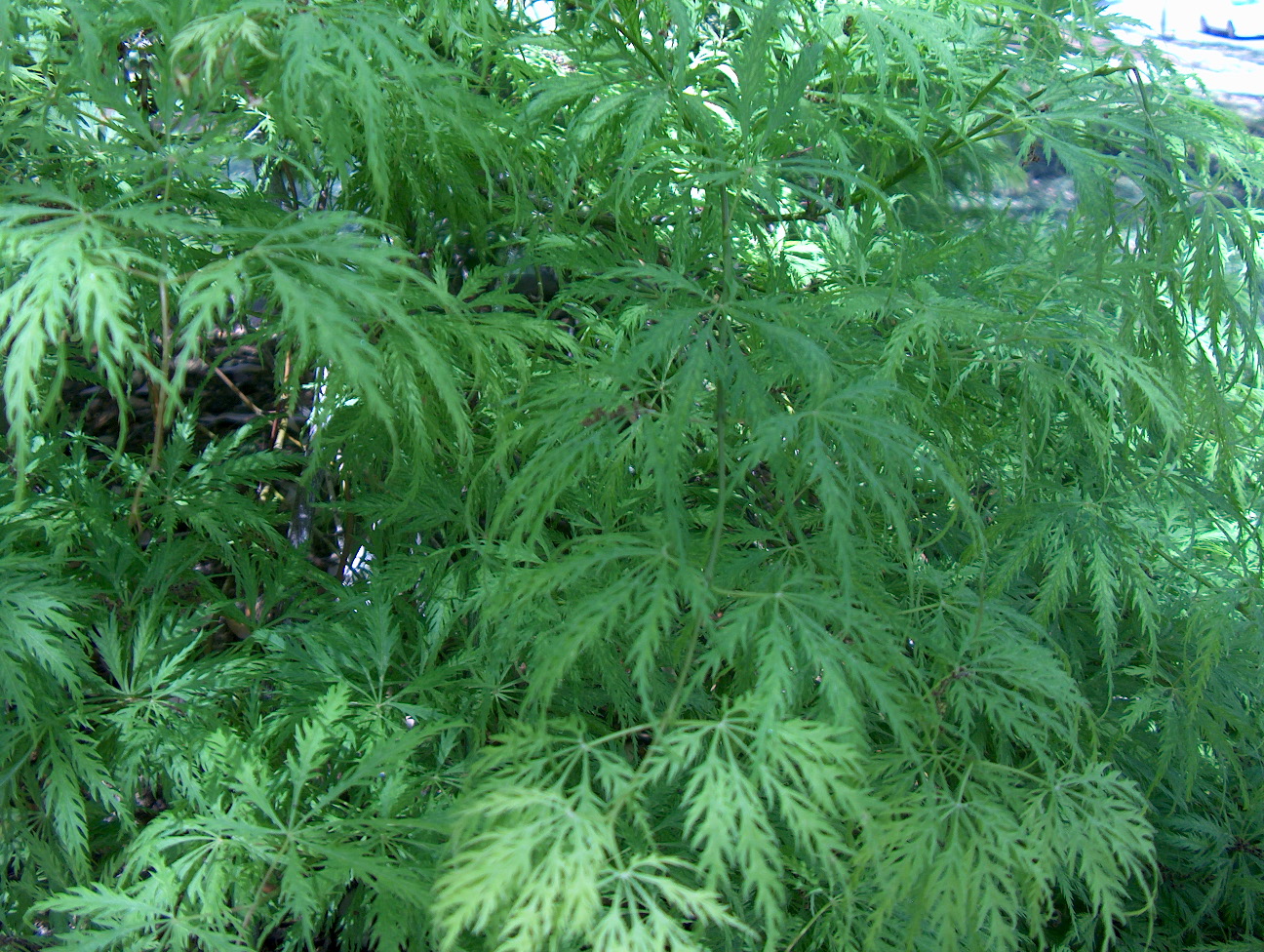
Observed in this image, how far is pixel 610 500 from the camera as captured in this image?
79 cm

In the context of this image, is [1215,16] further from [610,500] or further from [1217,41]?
[610,500]

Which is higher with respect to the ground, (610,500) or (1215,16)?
(1215,16)

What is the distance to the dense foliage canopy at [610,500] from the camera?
637mm

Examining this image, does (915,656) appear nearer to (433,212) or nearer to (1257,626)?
(1257,626)

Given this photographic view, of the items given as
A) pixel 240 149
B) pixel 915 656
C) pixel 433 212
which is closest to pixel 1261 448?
pixel 915 656

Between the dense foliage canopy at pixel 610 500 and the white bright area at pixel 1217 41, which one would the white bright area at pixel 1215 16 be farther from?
the dense foliage canopy at pixel 610 500

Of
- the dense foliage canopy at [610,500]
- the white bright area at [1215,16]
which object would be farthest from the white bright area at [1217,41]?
the dense foliage canopy at [610,500]

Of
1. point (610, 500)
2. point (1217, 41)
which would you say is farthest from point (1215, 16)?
point (610, 500)

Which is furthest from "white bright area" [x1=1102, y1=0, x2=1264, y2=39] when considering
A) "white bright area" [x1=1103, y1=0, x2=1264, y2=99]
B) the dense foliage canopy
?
the dense foliage canopy

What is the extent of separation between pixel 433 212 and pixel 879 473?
0.57 metres

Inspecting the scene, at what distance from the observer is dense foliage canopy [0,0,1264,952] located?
0.64 metres

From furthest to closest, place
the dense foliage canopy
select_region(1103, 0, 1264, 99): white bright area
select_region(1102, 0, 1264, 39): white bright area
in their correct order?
select_region(1102, 0, 1264, 39): white bright area < select_region(1103, 0, 1264, 99): white bright area < the dense foliage canopy

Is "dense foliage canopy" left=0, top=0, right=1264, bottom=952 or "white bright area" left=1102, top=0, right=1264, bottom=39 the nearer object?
"dense foliage canopy" left=0, top=0, right=1264, bottom=952

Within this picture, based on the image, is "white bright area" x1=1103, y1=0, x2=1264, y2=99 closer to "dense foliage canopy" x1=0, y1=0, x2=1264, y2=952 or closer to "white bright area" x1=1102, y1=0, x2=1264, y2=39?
"white bright area" x1=1102, y1=0, x2=1264, y2=39
